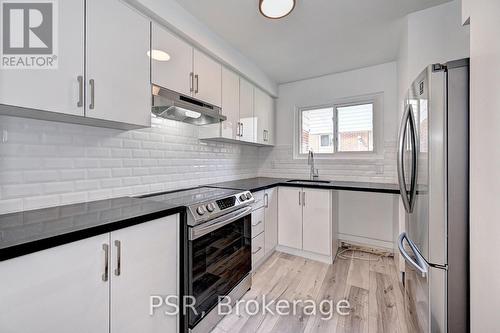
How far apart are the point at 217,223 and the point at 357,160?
2221 mm

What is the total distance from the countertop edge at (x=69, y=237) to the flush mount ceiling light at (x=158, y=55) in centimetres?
111

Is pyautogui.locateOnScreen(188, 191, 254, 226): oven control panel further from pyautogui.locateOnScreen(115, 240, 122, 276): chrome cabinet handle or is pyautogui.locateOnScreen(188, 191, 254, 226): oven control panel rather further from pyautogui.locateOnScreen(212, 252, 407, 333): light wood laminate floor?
pyautogui.locateOnScreen(212, 252, 407, 333): light wood laminate floor

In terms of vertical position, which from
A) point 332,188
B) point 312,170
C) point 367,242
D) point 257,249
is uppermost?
point 312,170

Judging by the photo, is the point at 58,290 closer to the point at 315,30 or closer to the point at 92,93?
the point at 92,93

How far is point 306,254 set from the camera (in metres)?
2.63

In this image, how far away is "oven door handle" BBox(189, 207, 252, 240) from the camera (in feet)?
4.53

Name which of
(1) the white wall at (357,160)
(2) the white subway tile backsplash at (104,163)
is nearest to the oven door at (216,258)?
(2) the white subway tile backsplash at (104,163)

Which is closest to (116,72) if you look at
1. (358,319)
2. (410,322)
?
(358,319)

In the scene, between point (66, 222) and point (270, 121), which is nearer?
point (66, 222)

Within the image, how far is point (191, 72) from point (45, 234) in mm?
1534

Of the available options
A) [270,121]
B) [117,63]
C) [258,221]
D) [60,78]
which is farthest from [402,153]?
[270,121]

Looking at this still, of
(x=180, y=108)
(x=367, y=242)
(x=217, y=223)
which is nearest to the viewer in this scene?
(x=217, y=223)
